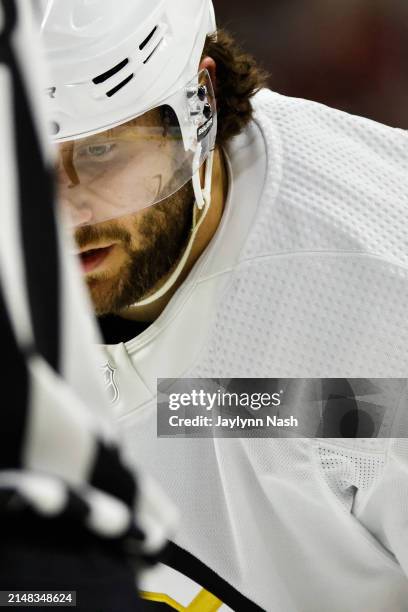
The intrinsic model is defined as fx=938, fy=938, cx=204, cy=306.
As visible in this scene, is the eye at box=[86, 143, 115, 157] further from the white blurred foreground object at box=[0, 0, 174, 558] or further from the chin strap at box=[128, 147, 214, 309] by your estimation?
the white blurred foreground object at box=[0, 0, 174, 558]

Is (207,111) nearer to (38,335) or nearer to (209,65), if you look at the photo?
(209,65)

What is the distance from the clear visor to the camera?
887 millimetres

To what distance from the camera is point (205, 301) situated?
1.01m

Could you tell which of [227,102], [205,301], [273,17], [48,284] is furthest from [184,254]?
[273,17]

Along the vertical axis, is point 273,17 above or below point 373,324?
above

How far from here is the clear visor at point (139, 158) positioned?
89 cm

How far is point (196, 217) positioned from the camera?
1016mm

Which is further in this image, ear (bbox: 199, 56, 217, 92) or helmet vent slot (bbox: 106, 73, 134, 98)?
ear (bbox: 199, 56, 217, 92)

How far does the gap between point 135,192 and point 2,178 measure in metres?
0.69

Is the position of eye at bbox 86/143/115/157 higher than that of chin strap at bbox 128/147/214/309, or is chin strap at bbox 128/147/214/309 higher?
eye at bbox 86/143/115/157

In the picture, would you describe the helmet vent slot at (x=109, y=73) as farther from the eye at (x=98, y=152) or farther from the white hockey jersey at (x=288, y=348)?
the white hockey jersey at (x=288, y=348)

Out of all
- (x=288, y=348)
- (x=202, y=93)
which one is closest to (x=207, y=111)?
(x=202, y=93)

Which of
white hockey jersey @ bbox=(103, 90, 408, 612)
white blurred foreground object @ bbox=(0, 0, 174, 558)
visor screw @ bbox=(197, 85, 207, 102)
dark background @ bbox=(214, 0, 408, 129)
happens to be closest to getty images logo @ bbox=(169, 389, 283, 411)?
white hockey jersey @ bbox=(103, 90, 408, 612)

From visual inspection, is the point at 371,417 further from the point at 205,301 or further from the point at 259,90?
the point at 259,90
